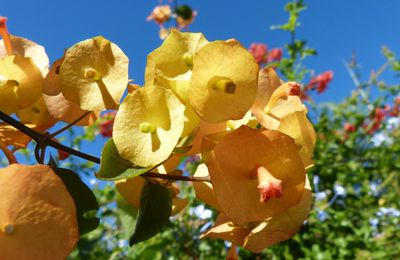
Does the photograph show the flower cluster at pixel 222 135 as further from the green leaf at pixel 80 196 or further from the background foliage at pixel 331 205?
the background foliage at pixel 331 205

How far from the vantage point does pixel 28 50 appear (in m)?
0.38

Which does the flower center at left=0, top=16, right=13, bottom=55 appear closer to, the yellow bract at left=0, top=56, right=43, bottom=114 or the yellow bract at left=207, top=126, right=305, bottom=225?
the yellow bract at left=0, top=56, right=43, bottom=114

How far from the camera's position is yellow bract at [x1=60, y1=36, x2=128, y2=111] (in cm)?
32

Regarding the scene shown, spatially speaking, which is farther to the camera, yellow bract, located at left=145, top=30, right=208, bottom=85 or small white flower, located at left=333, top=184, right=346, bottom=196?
small white flower, located at left=333, top=184, right=346, bottom=196

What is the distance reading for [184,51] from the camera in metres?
0.32

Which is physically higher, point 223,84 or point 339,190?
point 223,84

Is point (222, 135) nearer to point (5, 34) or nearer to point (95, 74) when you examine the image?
point (95, 74)

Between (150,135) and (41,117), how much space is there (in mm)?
137

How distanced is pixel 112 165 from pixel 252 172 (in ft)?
0.34

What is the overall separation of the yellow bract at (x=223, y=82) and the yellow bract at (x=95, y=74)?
0.25ft

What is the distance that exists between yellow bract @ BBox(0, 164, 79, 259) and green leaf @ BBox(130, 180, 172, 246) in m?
0.12

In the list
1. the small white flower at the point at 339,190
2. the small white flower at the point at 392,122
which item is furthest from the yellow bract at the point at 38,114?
the small white flower at the point at 392,122

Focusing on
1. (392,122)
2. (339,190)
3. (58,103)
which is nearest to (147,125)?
(58,103)

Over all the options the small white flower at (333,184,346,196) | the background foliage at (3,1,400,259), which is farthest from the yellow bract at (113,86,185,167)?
the small white flower at (333,184,346,196)
